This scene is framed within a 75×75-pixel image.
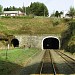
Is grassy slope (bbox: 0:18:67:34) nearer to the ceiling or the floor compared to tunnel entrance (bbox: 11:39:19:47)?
nearer to the ceiling

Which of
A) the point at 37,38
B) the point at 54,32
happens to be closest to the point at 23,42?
the point at 37,38

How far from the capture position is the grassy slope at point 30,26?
80375 mm

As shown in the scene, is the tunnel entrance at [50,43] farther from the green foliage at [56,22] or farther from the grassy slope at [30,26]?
the grassy slope at [30,26]

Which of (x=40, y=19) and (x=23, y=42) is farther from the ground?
(x=40, y=19)

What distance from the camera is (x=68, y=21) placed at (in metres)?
86.0

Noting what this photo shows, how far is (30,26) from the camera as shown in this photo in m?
84.9

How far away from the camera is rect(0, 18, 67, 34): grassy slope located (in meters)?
80.4

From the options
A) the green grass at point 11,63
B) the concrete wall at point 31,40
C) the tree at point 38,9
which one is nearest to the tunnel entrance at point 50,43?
the concrete wall at point 31,40

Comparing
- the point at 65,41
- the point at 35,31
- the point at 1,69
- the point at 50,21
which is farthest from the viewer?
the point at 50,21

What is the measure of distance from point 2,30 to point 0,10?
249 ft

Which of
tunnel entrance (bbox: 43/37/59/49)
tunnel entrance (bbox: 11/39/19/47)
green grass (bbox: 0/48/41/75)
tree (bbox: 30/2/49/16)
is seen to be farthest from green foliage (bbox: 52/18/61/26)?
tree (bbox: 30/2/49/16)

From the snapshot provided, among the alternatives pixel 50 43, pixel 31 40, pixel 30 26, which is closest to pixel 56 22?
pixel 30 26

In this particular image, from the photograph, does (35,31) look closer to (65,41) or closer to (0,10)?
(65,41)

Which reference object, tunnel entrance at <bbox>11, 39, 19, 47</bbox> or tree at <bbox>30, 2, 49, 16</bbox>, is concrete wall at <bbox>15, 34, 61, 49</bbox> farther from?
tree at <bbox>30, 2, 49, 16</bbox>
